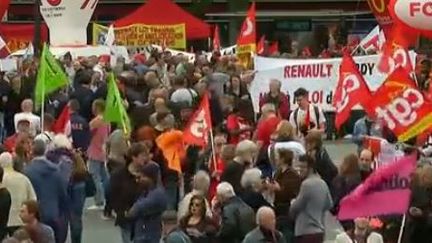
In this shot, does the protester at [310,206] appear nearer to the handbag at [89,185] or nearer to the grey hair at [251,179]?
the grey hair at [251,179]

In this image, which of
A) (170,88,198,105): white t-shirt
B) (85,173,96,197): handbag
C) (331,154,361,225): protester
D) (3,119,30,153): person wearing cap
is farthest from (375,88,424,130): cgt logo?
(170,88,198,105): white t-shirt

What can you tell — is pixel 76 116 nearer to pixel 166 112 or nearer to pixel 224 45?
pixel 166 112

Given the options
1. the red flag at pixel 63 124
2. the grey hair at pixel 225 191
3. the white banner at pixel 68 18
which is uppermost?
the grey hair at pixel 225 191

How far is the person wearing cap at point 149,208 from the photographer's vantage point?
46.4 feet

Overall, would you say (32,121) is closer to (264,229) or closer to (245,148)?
(245,148)

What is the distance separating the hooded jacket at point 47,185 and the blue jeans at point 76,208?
1017 mm

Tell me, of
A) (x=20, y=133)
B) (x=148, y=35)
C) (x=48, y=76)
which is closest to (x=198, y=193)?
(x=20, y=133)

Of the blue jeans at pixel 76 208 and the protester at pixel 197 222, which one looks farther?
the blue jeans at pixel 76 208

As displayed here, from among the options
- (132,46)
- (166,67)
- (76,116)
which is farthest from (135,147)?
(132,46)

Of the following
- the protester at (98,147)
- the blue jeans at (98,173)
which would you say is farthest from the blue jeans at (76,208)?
the blue jeans at (98,173)

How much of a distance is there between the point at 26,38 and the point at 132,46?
7630 millimetres

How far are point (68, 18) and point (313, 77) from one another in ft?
34.6

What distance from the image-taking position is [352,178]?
14.3 metres

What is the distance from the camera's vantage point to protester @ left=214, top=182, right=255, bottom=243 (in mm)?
12977
